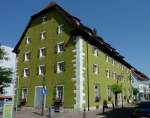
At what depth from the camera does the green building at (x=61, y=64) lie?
3569 centimetres

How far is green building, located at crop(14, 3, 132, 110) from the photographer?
35688mm

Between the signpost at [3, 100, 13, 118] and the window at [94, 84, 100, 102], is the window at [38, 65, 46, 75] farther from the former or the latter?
the signpost at [3, 100, 13, 118]

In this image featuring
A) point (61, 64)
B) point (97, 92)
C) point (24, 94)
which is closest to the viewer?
point (61, 64)

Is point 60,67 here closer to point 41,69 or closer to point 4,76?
point 41,69

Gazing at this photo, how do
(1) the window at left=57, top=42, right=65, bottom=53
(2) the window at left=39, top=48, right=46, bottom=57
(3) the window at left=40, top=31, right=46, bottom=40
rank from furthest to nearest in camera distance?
1. (3) the window at left=40, top=31, right=46, bottom=40
2. (2) the window at left=39, top=48, right=46, bottom=57
3. (1) the window at left=57, top=42, right=65, bottom=53

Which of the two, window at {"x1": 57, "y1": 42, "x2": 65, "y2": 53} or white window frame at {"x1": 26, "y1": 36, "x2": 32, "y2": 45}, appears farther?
white window frame at {"x1": 26, "y1": 36, "x2": 32, "y2": 45}

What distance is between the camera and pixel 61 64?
1481 inches

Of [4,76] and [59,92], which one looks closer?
[4,76]

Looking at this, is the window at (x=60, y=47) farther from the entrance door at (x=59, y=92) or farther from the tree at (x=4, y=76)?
the tree at (x=4, y=76)

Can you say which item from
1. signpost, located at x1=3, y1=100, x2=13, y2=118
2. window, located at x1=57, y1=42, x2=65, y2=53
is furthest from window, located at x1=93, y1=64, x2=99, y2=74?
signpost, located at x1=3, y1=100, x2=13, y2=118

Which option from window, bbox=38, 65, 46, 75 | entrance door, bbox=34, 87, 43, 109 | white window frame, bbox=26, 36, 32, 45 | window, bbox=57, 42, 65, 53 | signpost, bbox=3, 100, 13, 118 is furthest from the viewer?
white window frame, bbox=26, 36, 32, 45

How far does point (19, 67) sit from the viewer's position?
44000mm

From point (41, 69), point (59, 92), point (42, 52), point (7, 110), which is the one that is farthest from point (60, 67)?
point (7, 110)

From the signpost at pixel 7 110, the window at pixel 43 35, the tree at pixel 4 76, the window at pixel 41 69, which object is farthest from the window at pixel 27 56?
the signpost at pixel 7 110
